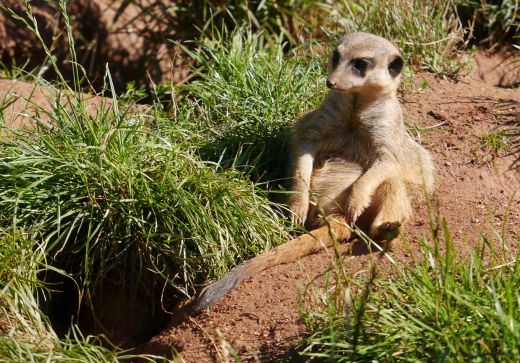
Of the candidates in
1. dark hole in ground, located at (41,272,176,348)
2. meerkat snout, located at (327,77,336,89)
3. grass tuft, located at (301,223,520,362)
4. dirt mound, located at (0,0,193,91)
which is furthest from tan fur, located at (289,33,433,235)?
dirt mound, located at (0,0,193,91)

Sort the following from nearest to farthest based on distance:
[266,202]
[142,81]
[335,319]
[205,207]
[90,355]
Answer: [335,319], [90,355], [205,207], [266,202], [142,81]

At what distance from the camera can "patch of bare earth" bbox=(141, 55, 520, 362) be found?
3.29m

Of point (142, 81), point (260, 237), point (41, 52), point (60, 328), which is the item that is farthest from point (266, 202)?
point (41, 52)

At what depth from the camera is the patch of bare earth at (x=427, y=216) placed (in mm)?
3291

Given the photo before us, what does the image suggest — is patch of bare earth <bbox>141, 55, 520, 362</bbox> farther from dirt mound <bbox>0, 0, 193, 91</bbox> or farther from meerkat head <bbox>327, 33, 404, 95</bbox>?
dirt mound <bbox>0, 0, 193, 91</bbox>

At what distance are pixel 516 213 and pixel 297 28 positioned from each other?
2451 mm

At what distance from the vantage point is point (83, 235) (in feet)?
12.6

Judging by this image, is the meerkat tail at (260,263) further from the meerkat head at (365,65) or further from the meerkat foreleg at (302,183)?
the meerkat head at (365,65)

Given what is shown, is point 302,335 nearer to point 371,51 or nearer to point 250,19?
point 371,51

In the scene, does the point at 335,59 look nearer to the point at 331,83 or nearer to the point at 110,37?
the point at 331,83

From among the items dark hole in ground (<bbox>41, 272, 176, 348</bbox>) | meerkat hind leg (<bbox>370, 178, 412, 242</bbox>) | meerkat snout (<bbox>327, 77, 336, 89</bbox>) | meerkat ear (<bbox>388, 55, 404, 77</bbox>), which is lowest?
dark hole in ground (<bbox>41, 272, 176, 348</bbox>)

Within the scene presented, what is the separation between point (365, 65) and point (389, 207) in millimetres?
727

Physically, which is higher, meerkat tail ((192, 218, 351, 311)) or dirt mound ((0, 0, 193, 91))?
dirt mound ((0, 0, 193, 91))

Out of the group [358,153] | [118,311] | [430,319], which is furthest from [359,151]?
[430,319]
